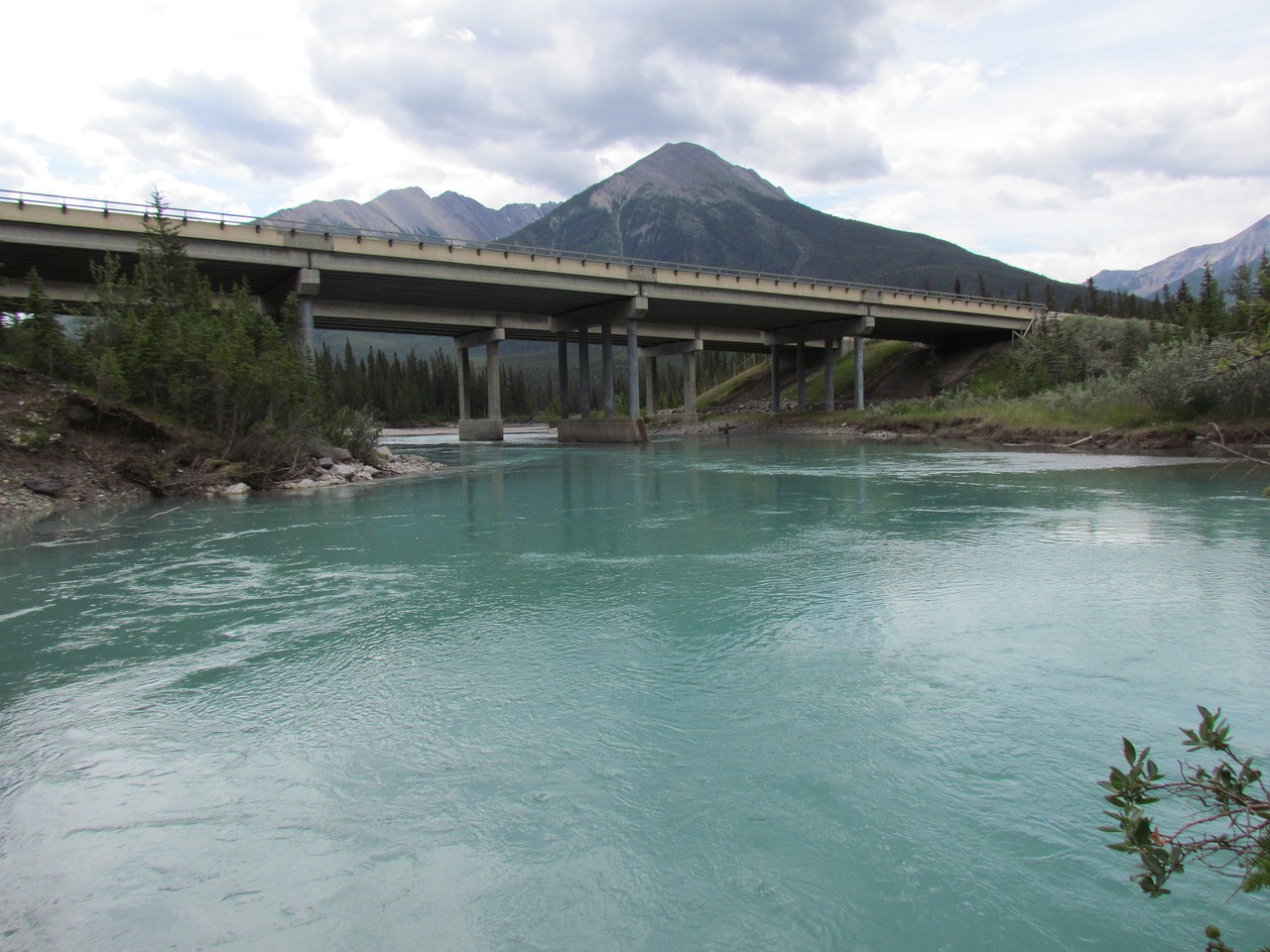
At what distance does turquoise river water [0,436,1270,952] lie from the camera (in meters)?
4.52

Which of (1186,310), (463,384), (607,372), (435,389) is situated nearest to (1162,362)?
(607,372)

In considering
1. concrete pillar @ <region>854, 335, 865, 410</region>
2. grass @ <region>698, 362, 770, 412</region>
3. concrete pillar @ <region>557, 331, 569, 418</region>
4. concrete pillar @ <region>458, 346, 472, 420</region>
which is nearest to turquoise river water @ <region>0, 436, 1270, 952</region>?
concrete pillar @ <region>557, 331, 569, 418</region>

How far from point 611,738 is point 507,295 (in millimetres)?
52342

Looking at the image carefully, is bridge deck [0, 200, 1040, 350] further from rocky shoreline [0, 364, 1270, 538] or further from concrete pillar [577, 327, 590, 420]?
rocky shoreline [0, 364, 1270, 538]

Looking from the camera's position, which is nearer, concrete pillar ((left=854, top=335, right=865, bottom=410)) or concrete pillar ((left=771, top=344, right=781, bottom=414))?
concrete pillar ((left=854, top=335, right=865, bottom=410))

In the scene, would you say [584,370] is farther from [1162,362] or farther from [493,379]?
[1162,362]

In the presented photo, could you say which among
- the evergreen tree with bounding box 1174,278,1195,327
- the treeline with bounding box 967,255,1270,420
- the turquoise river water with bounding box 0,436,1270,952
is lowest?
the turquoise river water with bounding box 0,436,1270,952

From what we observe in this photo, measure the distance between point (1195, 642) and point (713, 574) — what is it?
6399mm

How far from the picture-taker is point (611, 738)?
670 centimetres

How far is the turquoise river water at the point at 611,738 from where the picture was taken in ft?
14.8

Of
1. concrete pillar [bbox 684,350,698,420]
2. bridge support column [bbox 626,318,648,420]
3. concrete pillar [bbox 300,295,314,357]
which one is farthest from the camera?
concrete pillar [bbox 684,350,698,420]

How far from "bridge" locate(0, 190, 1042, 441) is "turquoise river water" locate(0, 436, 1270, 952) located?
1206 inches

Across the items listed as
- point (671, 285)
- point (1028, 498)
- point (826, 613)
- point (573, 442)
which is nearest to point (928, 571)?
point (826, 613)

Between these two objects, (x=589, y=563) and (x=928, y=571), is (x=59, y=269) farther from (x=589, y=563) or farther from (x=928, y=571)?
(x=928, y=571)
